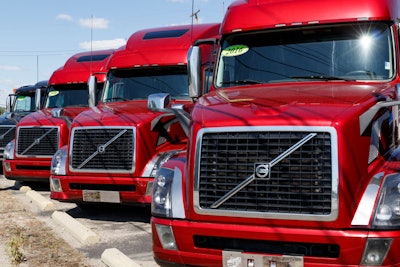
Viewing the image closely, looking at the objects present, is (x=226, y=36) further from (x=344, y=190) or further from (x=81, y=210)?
(x=81, y=210)

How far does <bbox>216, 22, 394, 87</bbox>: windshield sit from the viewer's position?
207 inches

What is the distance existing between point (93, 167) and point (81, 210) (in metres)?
1.73

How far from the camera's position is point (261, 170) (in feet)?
13.1

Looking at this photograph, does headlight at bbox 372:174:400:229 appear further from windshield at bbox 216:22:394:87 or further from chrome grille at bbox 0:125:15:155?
chrome grille at bbox 0:125:15:155

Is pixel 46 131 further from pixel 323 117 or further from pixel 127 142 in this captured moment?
pixel 323 117

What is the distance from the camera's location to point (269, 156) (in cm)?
400

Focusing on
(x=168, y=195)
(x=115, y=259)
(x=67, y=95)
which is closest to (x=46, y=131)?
(x=67, y=95)

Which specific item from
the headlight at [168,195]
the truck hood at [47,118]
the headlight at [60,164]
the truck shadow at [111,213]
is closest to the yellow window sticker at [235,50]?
the headlight at [168,195]

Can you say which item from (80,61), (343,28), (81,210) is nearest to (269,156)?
(343,28)

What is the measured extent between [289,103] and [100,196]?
4169 mm

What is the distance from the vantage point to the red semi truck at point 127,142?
757 cm

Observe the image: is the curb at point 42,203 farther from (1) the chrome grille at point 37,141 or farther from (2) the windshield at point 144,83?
(2) the windshield at point 144,83

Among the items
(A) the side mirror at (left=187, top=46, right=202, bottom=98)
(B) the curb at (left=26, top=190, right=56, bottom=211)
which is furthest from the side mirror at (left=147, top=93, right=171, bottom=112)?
(B) the curb at (left=26, top=190, right=56, bottom=211)

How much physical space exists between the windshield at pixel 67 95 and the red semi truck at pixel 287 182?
7354mm
